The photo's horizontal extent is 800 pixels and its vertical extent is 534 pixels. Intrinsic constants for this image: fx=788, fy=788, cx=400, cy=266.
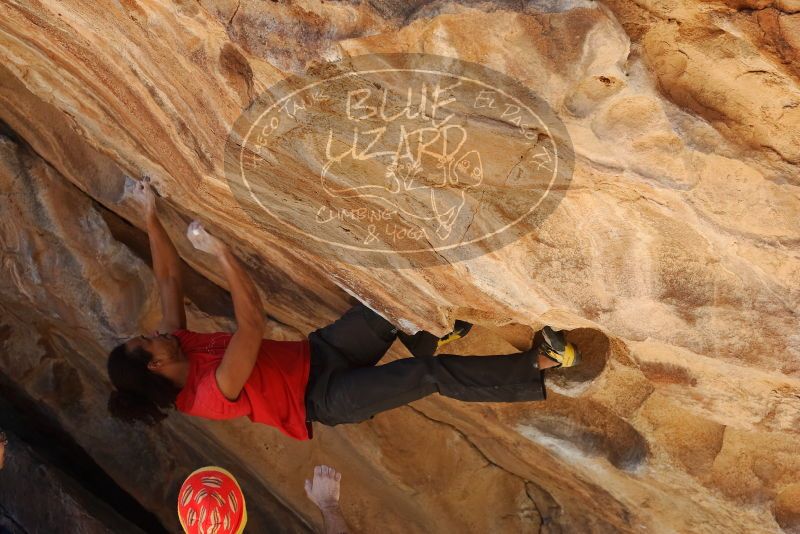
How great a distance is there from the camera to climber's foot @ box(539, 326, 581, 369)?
2570 millimetres

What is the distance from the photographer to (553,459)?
10.4 feet

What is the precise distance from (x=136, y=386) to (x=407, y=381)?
2.84ft

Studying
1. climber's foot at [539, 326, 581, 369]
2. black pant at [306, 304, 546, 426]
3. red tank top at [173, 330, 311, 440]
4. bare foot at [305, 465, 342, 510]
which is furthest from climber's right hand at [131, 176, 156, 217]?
climber's foot at [539, 326, 581, 369]

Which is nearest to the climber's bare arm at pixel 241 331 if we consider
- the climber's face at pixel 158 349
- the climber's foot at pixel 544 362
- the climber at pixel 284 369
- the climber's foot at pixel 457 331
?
the climber at pixel 284 369

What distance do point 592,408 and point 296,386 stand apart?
116 cm

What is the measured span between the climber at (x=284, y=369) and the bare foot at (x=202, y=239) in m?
0.07

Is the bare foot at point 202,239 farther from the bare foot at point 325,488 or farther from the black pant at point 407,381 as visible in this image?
the bare foot at point 325,488

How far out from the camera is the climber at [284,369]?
94.3 inches

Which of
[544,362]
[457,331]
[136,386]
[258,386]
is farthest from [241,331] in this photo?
[544,362]

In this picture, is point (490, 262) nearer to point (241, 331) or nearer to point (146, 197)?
point (241, 331)

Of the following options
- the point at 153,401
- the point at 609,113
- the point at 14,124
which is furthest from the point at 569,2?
the point at 14,124

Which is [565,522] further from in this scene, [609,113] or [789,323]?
[609,113]

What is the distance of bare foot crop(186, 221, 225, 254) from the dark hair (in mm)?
446

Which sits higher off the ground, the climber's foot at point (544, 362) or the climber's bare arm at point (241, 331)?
the climber's bare arm at point (241, 331)
